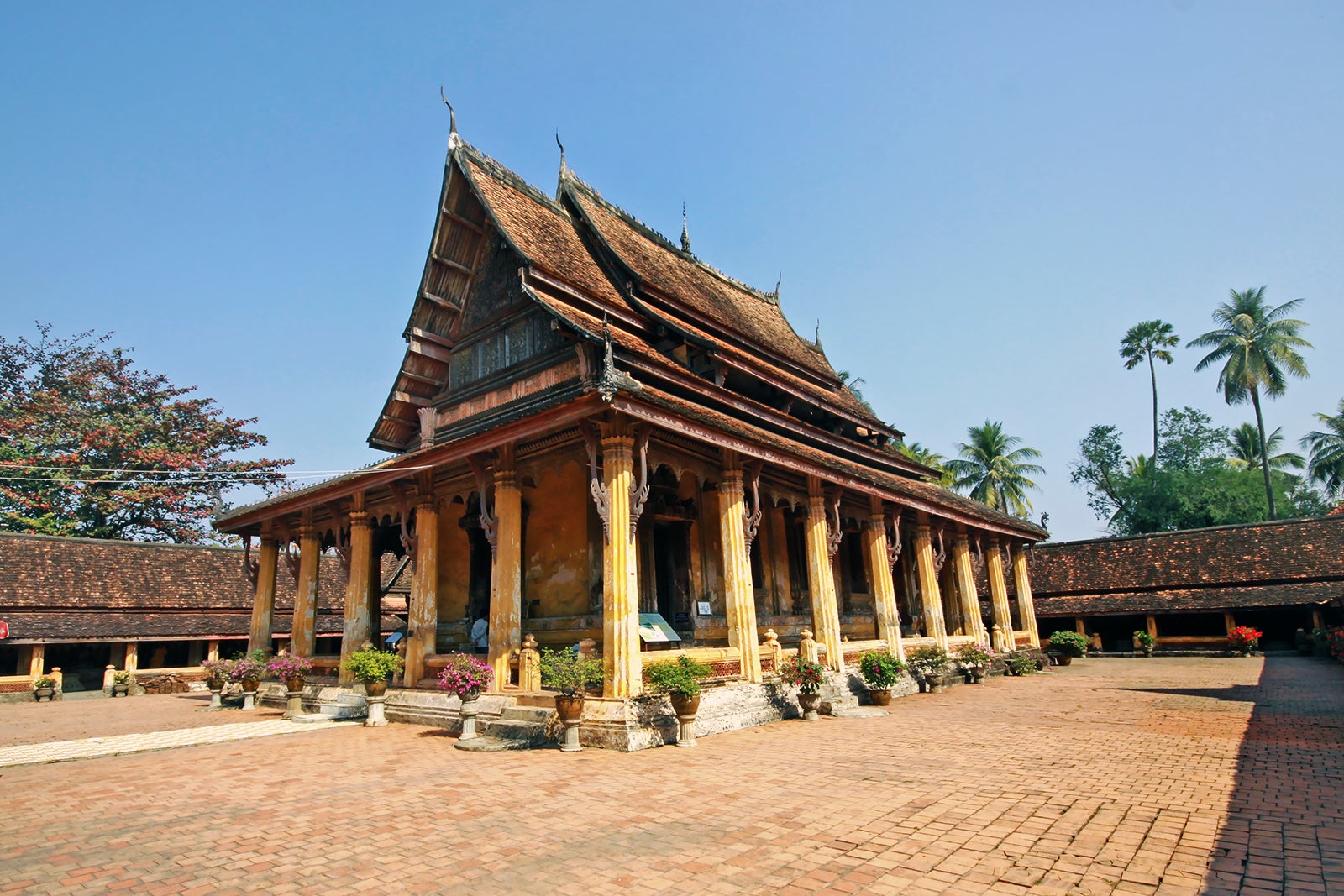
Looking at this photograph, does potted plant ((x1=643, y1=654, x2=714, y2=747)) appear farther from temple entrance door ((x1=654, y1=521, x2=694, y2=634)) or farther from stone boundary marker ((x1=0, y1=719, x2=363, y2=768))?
stone boundary marker ((x1=0, y1=719, x2=363, y2=768))

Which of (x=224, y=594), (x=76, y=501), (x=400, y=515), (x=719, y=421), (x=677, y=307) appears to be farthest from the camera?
(x=76, y=501)

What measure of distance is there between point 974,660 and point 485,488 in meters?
13.0

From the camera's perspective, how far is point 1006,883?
13.6 ft

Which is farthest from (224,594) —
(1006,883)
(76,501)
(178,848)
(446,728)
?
(1006,883)

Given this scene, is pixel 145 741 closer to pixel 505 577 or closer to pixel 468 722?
pixel 468 722

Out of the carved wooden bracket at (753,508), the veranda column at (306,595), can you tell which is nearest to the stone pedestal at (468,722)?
the carved wooden bracket at (753,508)

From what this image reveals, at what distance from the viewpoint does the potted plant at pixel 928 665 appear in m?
16.5

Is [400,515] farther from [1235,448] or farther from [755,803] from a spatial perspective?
[1235,448]

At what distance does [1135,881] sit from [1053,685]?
1459 centimetres

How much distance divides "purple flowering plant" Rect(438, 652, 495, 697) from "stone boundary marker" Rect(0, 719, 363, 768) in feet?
11.1

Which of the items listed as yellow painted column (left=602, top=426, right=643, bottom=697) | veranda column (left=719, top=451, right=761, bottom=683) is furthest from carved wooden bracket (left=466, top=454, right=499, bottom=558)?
veranda column (left=719, top=451, right=761, bottom=683)

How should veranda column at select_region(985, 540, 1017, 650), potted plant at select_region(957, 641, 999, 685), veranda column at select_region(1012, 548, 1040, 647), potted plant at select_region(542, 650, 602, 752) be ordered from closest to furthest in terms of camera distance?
potted plant at select_region(542, 650, 602, 752), potted plant at select_region(957, 641, 999, 685), veranda column at select_region(985, 540, 1017, 650), veranda column at select_region(1012, 548, 1040, 647)

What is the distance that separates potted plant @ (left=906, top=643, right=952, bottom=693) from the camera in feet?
54.3

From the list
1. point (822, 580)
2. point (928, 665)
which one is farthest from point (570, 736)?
point (928, 665)
